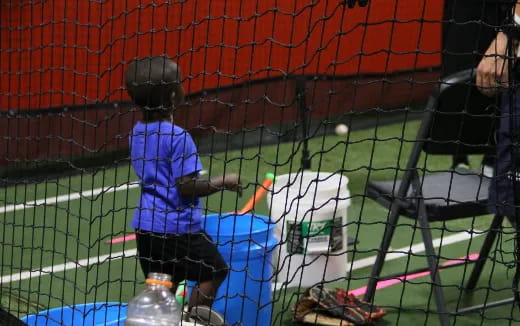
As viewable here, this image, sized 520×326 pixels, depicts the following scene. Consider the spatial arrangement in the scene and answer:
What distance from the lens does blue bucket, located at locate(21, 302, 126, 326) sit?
2816 mm

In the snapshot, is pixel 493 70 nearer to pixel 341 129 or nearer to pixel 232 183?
pixel 232 183

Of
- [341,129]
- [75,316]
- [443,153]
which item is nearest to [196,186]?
[75,316]

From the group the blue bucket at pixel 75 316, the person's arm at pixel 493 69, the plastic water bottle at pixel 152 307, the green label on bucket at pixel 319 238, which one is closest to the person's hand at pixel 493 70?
the person's arm at pixel 493 69

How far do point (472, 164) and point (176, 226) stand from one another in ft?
11.3

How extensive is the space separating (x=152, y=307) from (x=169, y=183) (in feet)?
1.62

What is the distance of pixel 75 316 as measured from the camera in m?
2.98

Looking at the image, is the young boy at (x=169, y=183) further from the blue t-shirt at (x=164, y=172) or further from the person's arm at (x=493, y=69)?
the person's arm at (x=493, y=69)

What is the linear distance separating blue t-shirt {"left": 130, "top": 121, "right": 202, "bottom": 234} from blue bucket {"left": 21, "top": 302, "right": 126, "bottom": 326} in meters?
0.33

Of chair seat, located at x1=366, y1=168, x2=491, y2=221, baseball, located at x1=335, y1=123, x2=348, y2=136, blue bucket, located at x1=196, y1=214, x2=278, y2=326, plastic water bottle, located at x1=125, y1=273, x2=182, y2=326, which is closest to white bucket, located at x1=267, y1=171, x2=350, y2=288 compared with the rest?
chair seat, located at x1=366, y1=168, x2=491, y2=221

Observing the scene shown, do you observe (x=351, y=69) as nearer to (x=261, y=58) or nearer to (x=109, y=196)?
(x=261, y=58)

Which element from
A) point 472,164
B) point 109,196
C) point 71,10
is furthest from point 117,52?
point 472,164

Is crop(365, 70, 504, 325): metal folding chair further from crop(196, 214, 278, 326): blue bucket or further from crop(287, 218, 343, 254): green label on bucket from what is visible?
crop(196, 214, 278, 326): blue bucket

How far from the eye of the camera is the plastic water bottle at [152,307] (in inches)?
95.0

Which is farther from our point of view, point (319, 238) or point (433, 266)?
point (319, 238)
